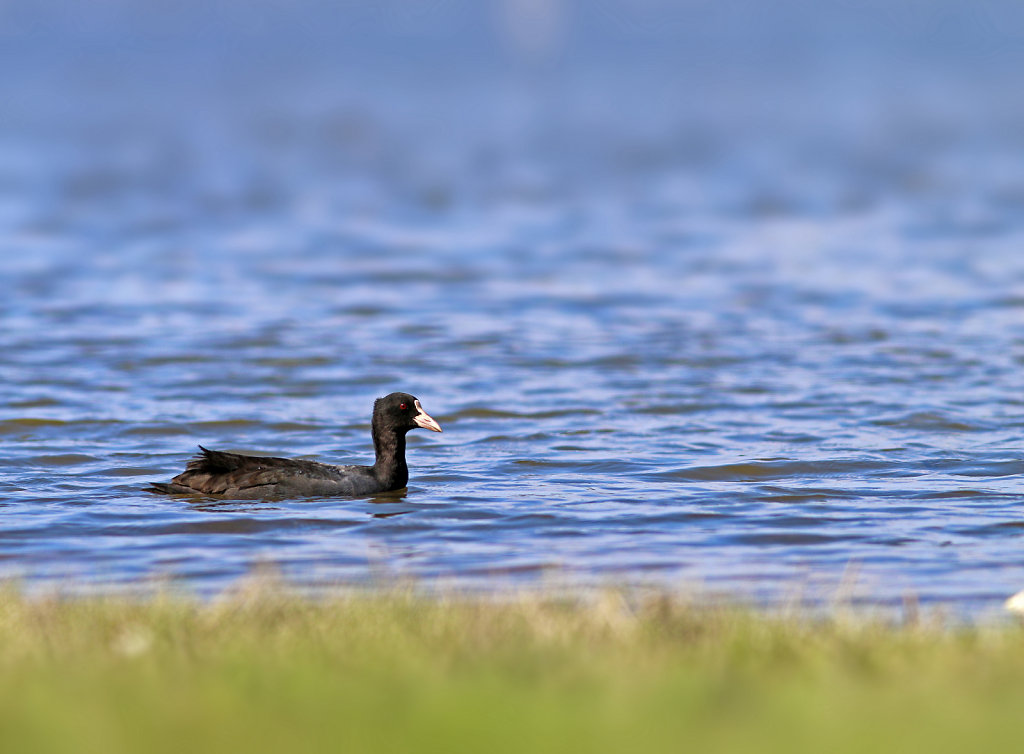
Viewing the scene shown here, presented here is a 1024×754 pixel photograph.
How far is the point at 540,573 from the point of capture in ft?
33.2

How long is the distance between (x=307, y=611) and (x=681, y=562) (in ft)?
10.8

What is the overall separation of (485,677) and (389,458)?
6640 millimetres

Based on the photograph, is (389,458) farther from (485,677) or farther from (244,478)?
(485,677)

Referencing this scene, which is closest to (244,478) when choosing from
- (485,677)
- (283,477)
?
(283,477)

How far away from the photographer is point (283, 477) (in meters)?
12.3

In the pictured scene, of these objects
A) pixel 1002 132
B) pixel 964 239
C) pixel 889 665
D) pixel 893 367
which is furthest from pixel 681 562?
pixel 1002 132

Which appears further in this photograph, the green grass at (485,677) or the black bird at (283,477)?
the black bird at (283,477)

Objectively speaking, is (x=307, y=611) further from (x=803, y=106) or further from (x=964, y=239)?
(x=803, y=106)

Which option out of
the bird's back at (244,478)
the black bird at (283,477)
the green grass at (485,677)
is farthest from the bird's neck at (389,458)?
the green grass at (485,677)

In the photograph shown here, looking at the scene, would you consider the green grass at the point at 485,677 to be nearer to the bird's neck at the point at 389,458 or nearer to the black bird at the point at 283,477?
the black bird at the point at 283,477

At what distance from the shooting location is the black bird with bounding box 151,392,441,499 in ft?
40.4

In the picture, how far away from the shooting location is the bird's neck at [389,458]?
12.7 metres

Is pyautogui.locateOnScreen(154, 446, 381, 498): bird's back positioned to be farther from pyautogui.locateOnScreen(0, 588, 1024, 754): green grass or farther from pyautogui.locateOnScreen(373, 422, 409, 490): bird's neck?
pyautogui.locateOnScreen(0, 588, 1024, 754): green grass

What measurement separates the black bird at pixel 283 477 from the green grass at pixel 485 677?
408cm
